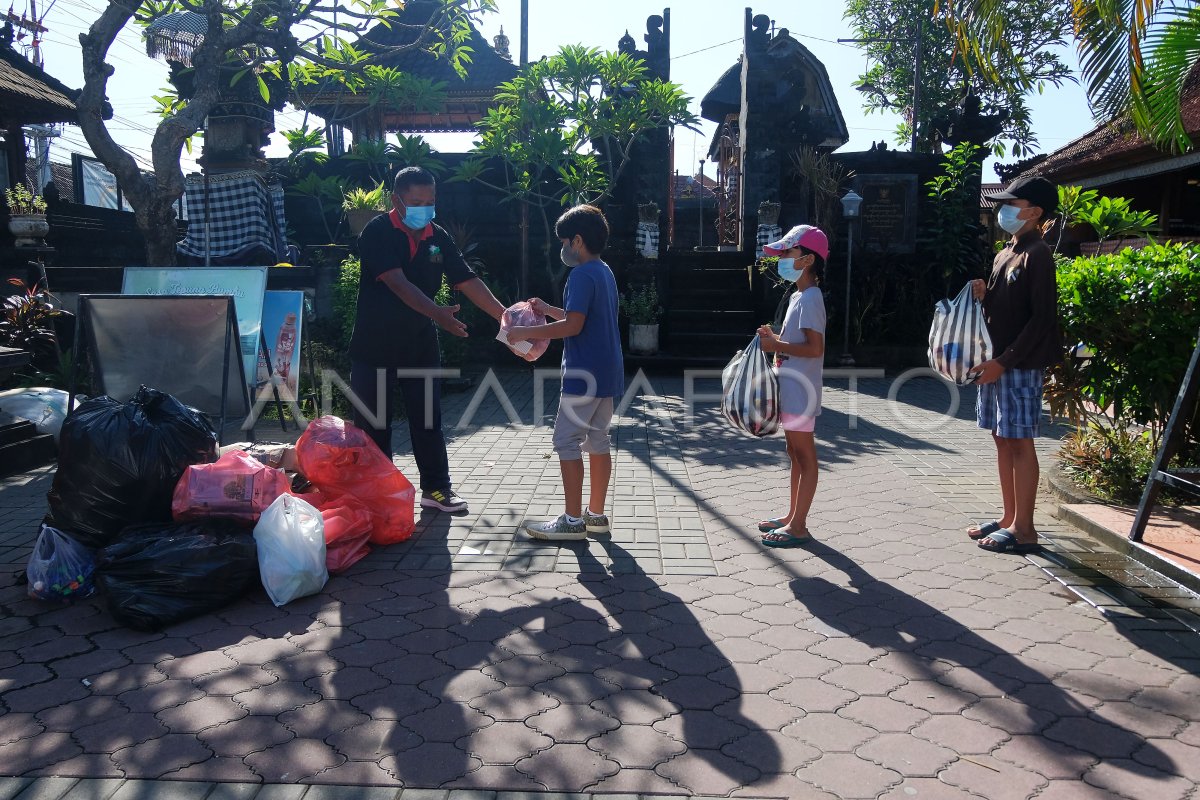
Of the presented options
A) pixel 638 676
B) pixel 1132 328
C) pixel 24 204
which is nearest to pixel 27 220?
pixel 24 204

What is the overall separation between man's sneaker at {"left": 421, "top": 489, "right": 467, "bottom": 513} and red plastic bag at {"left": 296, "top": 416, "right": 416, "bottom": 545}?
683 millimetres

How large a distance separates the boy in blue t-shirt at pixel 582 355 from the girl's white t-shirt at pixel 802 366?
0.92 meters

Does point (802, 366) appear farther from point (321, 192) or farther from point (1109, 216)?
point (321, 192)

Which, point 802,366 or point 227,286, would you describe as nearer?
point 802,366

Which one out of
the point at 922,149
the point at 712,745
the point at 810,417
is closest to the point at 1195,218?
the point at 922,149

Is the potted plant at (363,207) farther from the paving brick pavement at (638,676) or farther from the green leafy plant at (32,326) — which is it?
the paving brick pavement at (638,676)

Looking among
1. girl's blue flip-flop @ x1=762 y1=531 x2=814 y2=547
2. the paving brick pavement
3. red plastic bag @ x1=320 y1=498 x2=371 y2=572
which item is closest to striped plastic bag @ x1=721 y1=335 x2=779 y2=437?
girl's blue flip-flop @ x1=762 y1=531 x2=814 y2=547

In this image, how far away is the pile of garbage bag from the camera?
400 centimetres

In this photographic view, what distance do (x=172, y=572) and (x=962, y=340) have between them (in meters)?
4.14

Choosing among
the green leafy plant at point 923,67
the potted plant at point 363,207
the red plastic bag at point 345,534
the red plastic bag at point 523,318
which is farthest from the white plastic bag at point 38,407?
the green leafy plant at point 923,67

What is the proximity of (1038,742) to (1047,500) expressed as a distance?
3550mm

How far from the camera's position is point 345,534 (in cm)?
473

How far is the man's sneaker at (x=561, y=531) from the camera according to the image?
5156mm

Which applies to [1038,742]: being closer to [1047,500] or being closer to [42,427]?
[1047,500]
